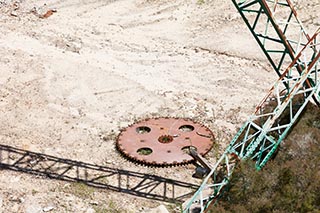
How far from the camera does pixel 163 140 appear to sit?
53.5ft

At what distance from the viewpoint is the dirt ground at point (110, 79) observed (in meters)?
14.6

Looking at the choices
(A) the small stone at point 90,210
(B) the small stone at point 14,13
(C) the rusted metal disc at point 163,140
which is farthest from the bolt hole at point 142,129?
(B) the small stone at point 14,13

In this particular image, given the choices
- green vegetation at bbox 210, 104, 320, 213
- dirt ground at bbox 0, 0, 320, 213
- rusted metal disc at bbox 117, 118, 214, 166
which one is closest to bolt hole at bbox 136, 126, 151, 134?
rusted metal disc at bbox 117, 118, 214, 166

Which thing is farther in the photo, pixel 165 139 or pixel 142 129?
pixel 142 129

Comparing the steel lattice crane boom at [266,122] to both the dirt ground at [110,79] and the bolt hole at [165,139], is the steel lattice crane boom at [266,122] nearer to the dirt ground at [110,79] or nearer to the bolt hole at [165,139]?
A: the dirt ground at [110,79]

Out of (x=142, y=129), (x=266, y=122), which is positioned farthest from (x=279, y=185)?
(x=142, y=129)

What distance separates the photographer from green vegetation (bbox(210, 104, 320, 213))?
37.6 ft

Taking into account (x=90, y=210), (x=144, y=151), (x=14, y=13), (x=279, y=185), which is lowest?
(x=14, y=13)

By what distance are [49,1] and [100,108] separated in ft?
39.1

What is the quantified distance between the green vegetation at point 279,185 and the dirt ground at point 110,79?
2283 millimetres

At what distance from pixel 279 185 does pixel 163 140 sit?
16.9ft

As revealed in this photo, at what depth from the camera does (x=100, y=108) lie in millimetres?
18297

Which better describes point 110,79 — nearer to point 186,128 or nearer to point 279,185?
point 186,128

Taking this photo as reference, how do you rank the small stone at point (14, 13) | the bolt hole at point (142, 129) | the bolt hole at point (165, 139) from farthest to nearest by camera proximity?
the small stone at point (14, 13) < the bolt hole at point (142, 129) < the bolt hole at point (165, 139)
